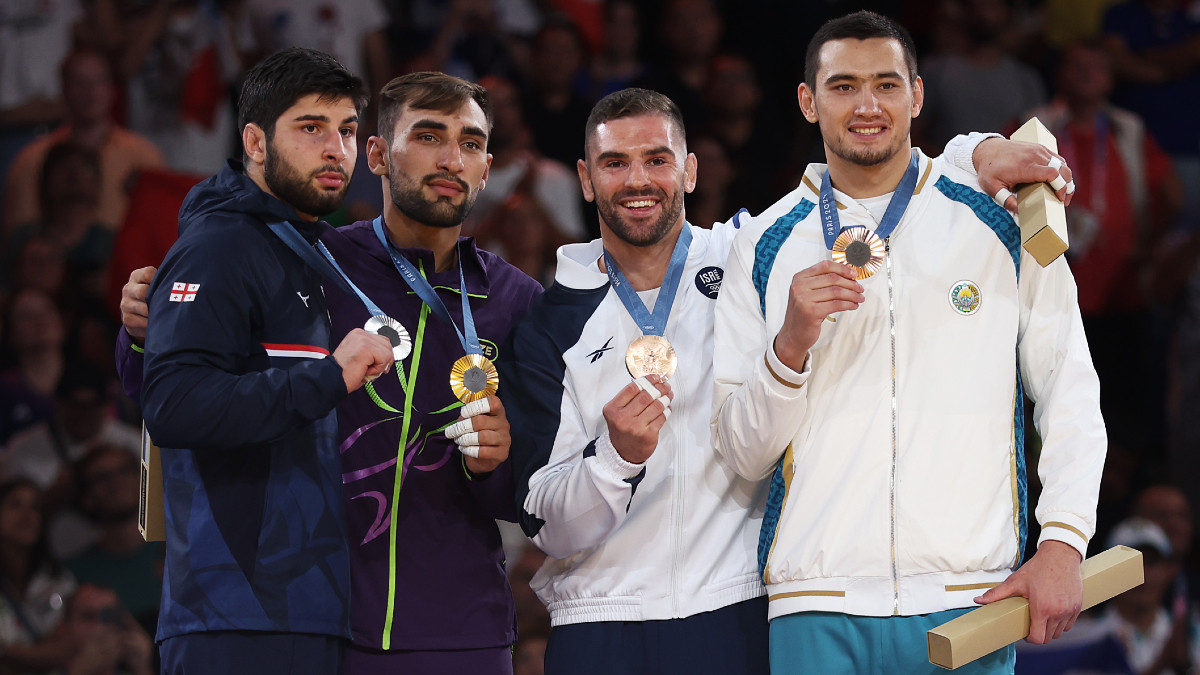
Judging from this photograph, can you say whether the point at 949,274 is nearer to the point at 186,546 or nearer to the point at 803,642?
the point at 803,642


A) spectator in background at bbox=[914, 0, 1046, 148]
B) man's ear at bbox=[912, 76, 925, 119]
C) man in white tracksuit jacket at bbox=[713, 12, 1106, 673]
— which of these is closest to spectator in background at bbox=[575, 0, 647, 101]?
spectator in background at bbox=[914, 0, 1046, 148]

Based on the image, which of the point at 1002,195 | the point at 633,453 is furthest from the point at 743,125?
the point at 633,453

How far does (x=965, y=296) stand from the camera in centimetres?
310

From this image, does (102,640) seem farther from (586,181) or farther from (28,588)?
(586,181)

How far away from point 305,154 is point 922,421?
1.70 meters

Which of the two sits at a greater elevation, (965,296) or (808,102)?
(808,102)

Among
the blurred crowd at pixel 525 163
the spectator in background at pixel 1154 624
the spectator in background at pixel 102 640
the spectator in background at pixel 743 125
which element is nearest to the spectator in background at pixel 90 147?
the blurred crowd at pixel 525 163

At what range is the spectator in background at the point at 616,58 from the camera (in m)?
7.82

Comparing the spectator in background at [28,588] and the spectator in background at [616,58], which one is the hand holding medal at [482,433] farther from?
the spectator in background at [616,58]

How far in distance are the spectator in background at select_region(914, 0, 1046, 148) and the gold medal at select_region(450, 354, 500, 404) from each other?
497 centimetres

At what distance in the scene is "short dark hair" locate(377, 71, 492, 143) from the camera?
12.4 ft

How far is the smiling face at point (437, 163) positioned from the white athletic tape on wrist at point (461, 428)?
66 centimetres

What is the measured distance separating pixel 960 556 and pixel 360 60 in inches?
219

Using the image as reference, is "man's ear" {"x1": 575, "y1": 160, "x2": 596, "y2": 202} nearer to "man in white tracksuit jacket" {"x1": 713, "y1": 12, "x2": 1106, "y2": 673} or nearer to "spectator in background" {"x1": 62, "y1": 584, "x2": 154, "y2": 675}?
"man in white tracksuit jacket" {"x1": 713, "y1": 12, "x2": 1106, "y2": 673}
